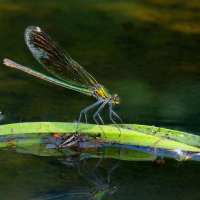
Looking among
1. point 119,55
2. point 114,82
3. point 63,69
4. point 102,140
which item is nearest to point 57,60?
point 63,69

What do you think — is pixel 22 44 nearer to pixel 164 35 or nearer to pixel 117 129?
pixel 164 35

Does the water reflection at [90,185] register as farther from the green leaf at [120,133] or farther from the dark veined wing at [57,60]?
the dark veined wing at [57,60]

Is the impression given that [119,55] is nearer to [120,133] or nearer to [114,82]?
[114,82]

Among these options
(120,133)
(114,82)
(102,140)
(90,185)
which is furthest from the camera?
(114,82)

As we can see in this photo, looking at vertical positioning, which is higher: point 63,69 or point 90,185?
point 63,69

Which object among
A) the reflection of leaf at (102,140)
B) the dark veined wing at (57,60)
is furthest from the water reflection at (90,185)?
the dark veined wing at (57,60)

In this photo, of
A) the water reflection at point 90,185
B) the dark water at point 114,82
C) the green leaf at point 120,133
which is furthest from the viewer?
the green leaf at point 120,133

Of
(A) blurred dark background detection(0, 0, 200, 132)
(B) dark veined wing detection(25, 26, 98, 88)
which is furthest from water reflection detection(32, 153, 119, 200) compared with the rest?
(A) blurred dark background detection(0, 0, 200, 132)

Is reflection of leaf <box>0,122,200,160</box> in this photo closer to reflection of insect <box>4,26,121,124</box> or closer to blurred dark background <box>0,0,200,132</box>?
reflection of insect <box>4,26,121,124</box>
